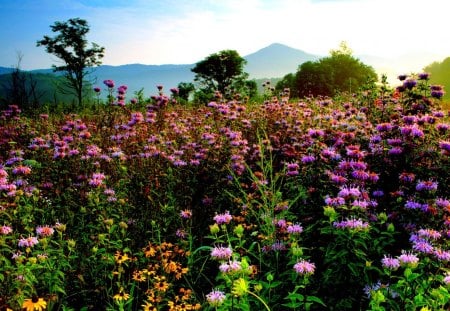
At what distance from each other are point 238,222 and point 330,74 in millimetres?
41684

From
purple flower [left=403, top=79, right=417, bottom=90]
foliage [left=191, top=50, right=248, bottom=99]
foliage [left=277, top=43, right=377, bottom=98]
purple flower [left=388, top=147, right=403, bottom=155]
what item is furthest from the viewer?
foliage [left=191, top=50, right=248, bottom=99]

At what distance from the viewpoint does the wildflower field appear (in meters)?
2.82

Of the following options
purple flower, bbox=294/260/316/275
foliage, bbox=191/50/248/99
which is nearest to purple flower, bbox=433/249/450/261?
purple flower, bbox=294/260/316/275

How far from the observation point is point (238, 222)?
434 centimetres

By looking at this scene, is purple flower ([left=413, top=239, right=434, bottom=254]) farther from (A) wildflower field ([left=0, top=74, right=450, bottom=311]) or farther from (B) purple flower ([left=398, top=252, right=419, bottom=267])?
(B) purple flower ([left=398, top=252, right=419, bottom=267])

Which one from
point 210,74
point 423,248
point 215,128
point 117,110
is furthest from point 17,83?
point 210,74

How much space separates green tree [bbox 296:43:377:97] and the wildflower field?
35.9m

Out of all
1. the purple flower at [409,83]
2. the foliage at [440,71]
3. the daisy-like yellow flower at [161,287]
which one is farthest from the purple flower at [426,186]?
the foliage at [440,71]

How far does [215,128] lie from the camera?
738 centimetres

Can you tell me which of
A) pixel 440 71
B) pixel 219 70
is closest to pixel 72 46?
pixel 219 70

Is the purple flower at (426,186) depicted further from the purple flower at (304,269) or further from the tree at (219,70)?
the tree at (219,70)

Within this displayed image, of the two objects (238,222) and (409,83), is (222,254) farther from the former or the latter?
(409,83)

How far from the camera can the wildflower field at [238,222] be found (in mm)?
2820

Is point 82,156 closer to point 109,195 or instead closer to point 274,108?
point 109,195
